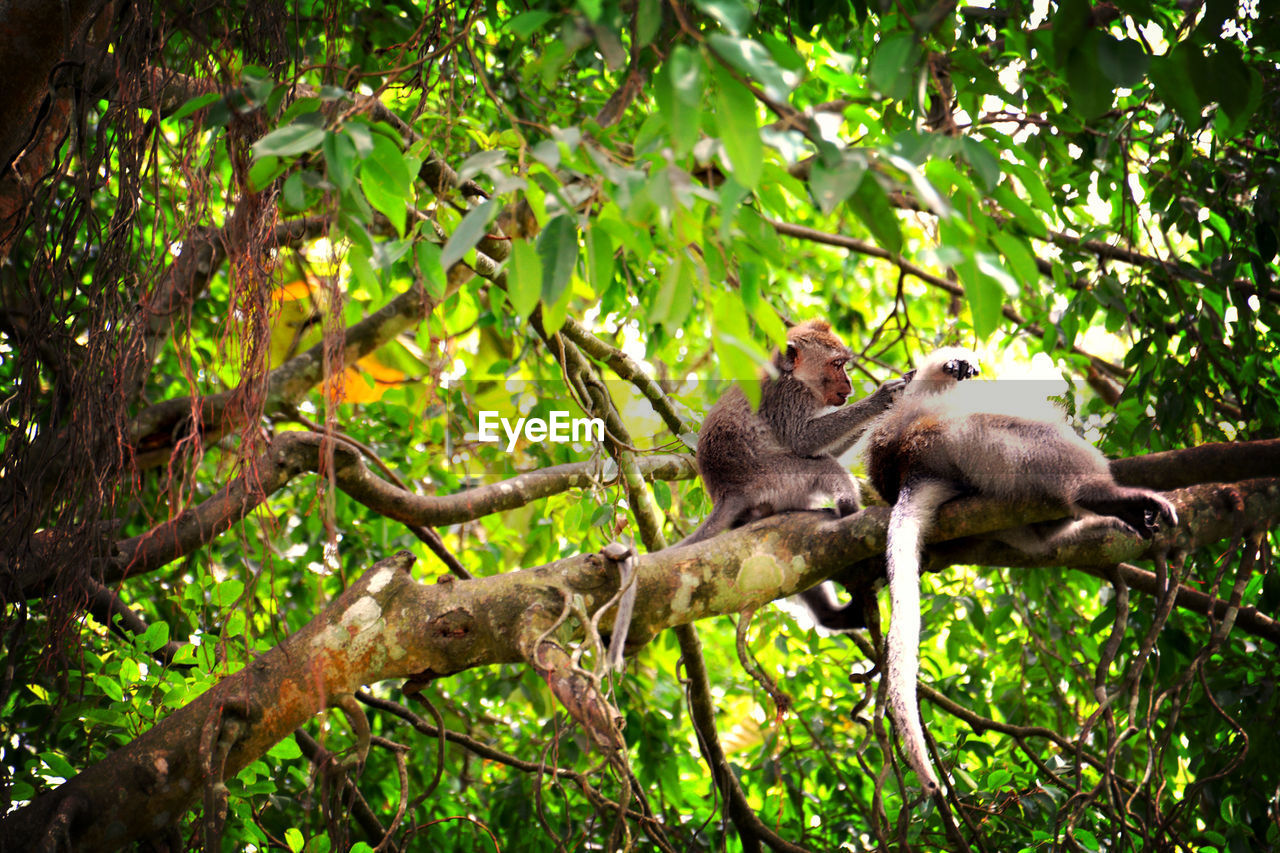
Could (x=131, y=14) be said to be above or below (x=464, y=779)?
above

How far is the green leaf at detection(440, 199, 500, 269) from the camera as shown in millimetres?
1441

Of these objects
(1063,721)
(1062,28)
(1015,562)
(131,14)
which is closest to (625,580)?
(1015,562)

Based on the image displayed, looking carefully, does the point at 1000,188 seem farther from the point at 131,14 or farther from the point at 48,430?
the point at 48,430

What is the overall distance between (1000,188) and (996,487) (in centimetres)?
187

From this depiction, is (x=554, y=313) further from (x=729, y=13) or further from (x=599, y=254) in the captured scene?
(x=729, y=13)

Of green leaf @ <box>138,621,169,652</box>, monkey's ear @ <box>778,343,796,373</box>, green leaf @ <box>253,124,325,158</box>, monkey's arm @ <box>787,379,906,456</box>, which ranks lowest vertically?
green leaf @ <box>138,621,169,652</box>

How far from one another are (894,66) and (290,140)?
963 mm

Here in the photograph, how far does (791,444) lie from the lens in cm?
448

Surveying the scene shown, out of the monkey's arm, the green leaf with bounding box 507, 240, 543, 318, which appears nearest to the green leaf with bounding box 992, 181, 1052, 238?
the green leaf with bounding box 507, 240, 543, 318

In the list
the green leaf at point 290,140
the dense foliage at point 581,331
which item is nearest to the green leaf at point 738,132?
the dense foliage at point 581,331

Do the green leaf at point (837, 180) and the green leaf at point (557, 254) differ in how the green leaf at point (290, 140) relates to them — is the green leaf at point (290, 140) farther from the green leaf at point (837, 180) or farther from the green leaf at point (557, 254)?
the green leaf at point (837, 180)

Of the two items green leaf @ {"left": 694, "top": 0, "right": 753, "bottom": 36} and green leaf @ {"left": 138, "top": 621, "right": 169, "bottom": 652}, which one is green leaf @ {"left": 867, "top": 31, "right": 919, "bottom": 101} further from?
green leaf @ {"left": 138, "top": 621, "right": 169, "bottom": 652}

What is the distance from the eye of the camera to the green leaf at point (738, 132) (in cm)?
140

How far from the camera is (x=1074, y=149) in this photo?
17.6 ft
